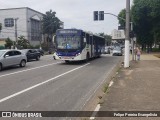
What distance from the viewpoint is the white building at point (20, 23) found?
84312 mm

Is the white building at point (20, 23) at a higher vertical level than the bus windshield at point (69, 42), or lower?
higher

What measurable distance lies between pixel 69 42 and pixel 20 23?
58288 millimetres

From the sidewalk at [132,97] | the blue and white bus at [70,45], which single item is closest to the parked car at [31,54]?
the blue and white bus at [70,45]

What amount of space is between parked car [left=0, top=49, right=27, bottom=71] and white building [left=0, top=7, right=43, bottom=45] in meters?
57.7

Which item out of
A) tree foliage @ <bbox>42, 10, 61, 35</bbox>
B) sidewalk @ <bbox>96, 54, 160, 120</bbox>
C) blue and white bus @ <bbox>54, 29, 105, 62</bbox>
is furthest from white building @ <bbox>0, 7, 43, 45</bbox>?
sidewalk @ <bbox>96, 54, 160, 120</bbox>

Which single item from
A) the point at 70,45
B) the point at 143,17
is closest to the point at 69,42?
the point at 70,45

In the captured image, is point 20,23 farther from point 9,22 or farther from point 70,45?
point 70,45

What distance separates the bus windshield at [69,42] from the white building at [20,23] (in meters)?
55.6

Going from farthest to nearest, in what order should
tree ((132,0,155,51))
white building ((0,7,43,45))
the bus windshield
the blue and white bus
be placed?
white building ((0,7,43,45))
tree ((132,0,155,51))
the bus windshield
the blue and white bus

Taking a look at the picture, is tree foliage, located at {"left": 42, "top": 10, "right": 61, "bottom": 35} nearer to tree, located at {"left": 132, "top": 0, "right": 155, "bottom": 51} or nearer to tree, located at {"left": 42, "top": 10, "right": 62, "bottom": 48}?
tree, located at {"left": 42, "top": 10, "right": 62, "bottom": 48}

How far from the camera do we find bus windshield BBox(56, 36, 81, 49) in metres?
28.6

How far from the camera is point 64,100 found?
1092 cm

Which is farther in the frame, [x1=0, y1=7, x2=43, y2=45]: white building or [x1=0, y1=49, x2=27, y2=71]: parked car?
[x1=0, y1=7, x2=43, y2=45]: white building

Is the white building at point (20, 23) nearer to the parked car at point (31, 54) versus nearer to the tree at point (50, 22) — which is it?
the tree at point (50, 22)
